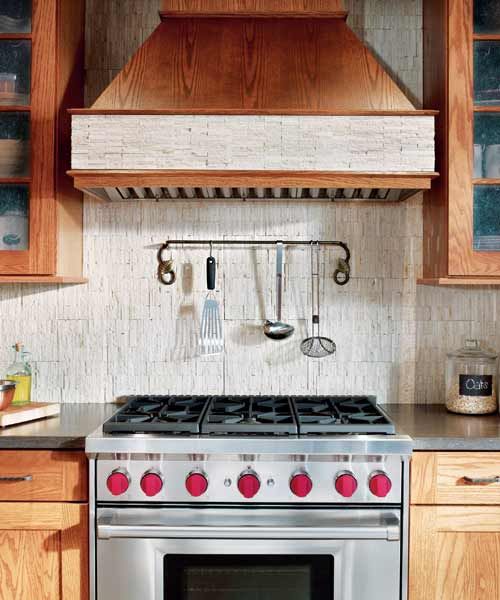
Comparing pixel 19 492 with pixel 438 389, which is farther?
pixel 438 389

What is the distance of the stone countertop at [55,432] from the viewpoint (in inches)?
70.7

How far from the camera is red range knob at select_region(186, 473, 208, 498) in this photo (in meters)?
1.74

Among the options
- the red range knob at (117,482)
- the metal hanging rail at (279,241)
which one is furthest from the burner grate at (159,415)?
the metal hanging rail at (279,241)

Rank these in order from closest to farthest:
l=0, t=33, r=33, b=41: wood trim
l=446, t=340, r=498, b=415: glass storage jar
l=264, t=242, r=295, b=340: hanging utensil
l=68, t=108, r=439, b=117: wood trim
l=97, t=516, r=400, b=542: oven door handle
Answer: l=97, t=516, r=400, b=542: oven door handle → l=68, t=108, r=439, b=117: wood trim → l=0, t=33, r=33, b=41: wood trim → l=446, t=340, r=498, b=415: glass storage jar → l=264, t=242, r=295, b=340: hanging utensil

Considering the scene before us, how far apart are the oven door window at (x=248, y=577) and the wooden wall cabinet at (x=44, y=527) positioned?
265mm

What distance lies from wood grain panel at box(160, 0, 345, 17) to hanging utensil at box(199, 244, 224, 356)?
2.64ft

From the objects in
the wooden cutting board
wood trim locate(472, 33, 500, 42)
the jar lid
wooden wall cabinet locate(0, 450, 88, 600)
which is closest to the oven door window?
wooden wall cabinet locate(0, 450, 88, 600)

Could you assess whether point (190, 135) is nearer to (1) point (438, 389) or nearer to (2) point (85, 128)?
(2) point (85, 128)

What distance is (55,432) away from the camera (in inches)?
73.2

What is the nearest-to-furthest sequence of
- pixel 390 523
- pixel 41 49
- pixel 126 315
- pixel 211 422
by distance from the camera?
1. pixel 390 523
2. pixel 211 422
3. pixel 41 49
4. pixel 126 315

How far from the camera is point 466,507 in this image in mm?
1781

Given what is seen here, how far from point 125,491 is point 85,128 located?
3.46 ft

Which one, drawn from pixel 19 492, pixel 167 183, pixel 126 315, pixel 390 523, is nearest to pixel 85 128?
pixel 167 183

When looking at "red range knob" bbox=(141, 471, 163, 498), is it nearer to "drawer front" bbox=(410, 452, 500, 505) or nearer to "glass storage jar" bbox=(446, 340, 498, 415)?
"drawer front" bbox=(410, 452, 500, 505)
